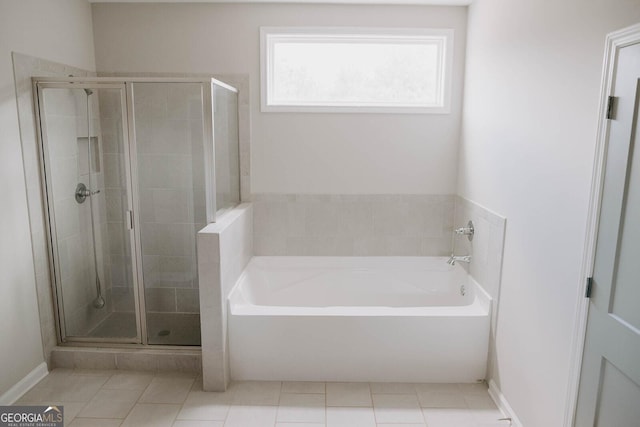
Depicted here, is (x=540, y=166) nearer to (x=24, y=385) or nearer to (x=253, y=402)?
(x=253, y=402)

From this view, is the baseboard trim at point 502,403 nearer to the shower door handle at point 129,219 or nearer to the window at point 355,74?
the window at point 355,74

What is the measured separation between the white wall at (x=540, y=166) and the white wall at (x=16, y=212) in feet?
9.53

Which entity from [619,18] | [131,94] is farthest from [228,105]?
[619,18]

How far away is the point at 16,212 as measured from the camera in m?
2.71

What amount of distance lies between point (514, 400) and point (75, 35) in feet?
12.5

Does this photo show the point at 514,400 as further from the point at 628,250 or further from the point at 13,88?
the point at 13,88

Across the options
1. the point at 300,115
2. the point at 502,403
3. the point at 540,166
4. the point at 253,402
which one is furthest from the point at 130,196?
the point at 502,403

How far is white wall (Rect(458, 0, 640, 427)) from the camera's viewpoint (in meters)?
1.89

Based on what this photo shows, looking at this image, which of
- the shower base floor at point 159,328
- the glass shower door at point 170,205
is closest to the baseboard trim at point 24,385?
the shower base floor at point 159,328

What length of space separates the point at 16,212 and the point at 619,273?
10.3 ft

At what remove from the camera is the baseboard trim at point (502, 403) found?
2511 millimetres

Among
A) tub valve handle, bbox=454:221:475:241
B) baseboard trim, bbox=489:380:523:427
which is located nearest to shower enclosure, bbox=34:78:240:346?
tub valve handle, bbox=454:221:475:241

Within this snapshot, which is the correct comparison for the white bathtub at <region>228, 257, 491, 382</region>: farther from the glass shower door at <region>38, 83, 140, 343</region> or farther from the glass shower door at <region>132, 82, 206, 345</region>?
the glass shower door at <region>38, 83, 140, 343</region>

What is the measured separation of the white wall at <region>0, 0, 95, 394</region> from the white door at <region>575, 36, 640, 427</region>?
302cm
